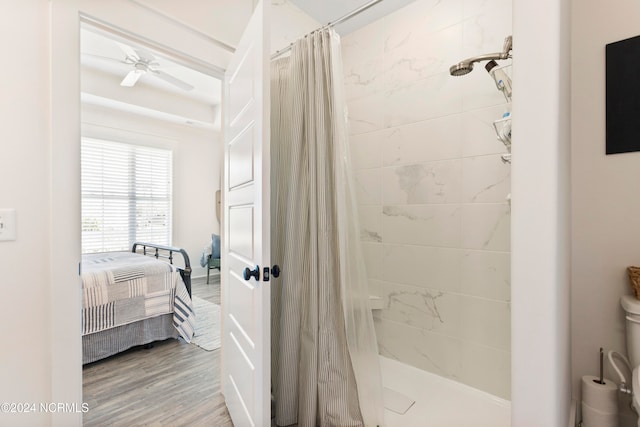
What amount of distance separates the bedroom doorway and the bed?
14 cm

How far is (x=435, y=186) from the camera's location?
2.04 metres

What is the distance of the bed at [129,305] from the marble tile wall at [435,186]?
1788 mm

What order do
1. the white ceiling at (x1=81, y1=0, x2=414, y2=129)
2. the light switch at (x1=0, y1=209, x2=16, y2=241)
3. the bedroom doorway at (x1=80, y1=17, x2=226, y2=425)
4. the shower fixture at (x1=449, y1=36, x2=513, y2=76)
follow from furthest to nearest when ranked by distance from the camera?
the bedroom doorway at (x1=80, y1=17, x2=226, y2=425) < the white ceiling at (x1=81, y1=0, x2=414, y2=129) < the shower fixture at (x1=449, y1=36, x2=513, y2=76) < the light switch at (x1=0, y1=209, x2=16, y2=241)

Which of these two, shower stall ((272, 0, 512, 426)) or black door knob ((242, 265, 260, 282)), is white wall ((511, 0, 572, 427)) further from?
black door knob ((242, 265, 260, 282))

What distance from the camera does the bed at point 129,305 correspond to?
2275mm

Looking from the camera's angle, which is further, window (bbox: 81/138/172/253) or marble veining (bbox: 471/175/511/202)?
window (bbox: 81/138/172/253)

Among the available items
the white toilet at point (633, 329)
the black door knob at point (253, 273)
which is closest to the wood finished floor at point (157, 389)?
the black door knob at point (253, 273)

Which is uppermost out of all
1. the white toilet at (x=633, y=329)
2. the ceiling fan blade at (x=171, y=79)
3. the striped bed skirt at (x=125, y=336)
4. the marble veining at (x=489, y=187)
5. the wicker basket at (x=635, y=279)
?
the ceiling fan blade at (x=171, y=79)

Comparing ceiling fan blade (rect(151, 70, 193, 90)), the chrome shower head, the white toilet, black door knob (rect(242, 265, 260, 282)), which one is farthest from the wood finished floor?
ceiling fan blade (rect(151, 70, 193, 90))

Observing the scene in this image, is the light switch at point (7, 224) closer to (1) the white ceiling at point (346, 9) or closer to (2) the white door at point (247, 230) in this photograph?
(2) the white door at point (247, 230)

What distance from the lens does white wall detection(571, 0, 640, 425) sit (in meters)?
1.30

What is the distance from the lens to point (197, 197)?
516 cm

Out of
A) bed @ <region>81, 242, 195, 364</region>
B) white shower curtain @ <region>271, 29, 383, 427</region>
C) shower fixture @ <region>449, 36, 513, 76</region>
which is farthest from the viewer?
bed @ <region>81, 242, 195, 364</region>

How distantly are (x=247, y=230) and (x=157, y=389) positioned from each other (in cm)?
146
